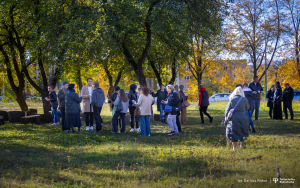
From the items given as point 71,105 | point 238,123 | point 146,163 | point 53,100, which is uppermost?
point 53,100

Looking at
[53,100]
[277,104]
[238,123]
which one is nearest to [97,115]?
[53,100]

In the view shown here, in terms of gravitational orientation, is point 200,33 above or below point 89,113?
above

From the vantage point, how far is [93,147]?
314 inches

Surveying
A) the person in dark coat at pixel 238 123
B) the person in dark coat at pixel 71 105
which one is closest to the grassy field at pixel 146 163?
the person in dark coat at pixel 238 123

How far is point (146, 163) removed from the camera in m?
6.07

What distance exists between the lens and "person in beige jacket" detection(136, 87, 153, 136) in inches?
403

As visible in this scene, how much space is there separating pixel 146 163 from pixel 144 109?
427 centimetres

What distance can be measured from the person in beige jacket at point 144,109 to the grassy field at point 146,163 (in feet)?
4.54

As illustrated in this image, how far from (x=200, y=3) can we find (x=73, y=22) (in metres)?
6.51

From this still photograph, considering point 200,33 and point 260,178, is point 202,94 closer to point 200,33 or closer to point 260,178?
point 200,33

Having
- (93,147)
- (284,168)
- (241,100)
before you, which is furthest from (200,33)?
(284,168)

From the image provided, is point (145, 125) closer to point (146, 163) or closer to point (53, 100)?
point (146, 163)

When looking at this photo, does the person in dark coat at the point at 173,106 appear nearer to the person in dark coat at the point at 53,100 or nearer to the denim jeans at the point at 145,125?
the denim jeans at the point at 145,125

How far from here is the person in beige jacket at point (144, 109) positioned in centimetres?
1023
